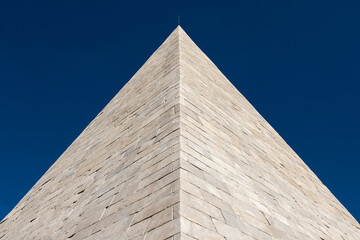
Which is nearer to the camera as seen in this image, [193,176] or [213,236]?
[213,236]

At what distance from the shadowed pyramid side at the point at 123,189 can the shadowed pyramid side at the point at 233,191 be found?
4.7 inches

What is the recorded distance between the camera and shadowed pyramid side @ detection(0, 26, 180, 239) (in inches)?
76.5

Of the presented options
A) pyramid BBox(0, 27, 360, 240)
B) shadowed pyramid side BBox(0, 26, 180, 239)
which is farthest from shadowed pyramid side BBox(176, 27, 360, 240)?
shadowed pyramid side BBox(0, 26, 180, 239)

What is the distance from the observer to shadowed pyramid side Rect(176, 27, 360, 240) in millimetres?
1935

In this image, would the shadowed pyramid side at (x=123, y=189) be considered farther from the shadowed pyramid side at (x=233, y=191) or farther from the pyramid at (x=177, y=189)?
the shadowed pyramid side at (x=233, y=191)

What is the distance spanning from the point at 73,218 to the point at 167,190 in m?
1.34

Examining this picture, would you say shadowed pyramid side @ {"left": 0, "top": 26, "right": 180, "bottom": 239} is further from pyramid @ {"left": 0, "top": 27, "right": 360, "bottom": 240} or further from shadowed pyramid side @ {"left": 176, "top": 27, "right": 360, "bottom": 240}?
shadowed pyramid side @ {"left": 176, "top": 27, "right": 360, "bottom": 240}

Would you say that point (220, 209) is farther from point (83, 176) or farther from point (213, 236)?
point (83, 176)

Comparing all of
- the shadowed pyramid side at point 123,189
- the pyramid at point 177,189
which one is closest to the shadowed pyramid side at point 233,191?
the pyramid at point 177,189

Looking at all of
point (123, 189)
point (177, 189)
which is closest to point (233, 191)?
point (177, 189)

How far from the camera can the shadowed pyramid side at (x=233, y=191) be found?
6.35 ft

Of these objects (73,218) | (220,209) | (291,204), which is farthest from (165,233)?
(291,204)

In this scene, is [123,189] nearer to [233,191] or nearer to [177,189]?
[177,189]

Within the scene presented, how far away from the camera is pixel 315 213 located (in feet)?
12.8
